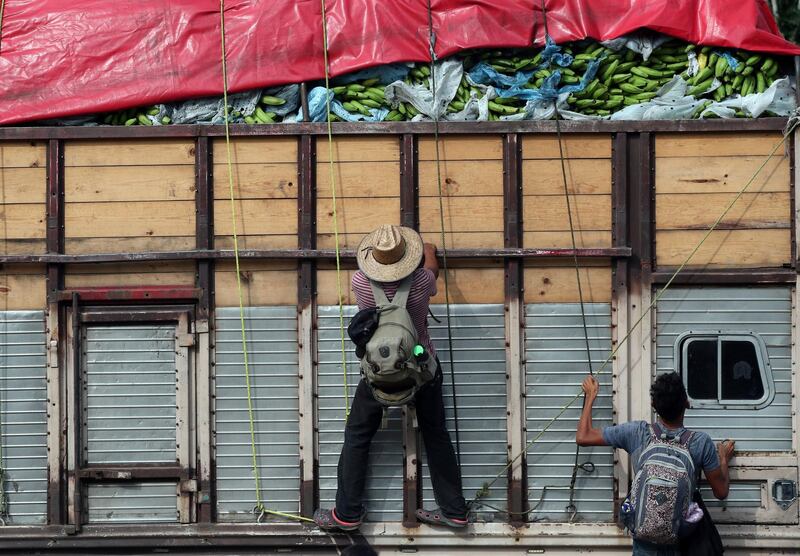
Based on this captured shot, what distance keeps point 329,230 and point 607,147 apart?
1821 millimetres

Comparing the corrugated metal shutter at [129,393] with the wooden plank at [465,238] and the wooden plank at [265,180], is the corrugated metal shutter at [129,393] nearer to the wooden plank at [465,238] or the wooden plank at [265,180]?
the wooden plank at [265,180]

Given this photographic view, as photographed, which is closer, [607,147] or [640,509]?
[640,509]

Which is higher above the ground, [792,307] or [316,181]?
[316,181]

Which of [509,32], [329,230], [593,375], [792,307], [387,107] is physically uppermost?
[509,32]

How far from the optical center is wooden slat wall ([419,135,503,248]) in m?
6.18

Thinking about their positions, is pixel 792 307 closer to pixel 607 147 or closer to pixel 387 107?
pixel 607 147

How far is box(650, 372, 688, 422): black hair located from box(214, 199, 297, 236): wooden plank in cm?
242

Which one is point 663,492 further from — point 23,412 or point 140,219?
point 23,412

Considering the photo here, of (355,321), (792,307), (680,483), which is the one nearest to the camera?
(680,483)

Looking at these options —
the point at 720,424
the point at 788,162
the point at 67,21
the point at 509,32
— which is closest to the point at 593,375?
the point at 720,424

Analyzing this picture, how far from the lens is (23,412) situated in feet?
20.6

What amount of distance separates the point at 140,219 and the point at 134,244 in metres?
0.16

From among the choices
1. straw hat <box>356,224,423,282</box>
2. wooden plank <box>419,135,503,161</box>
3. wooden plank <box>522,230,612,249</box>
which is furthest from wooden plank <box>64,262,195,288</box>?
wooden plank <box>522,230,612,249</box>

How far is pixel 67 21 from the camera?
20.9ft
